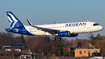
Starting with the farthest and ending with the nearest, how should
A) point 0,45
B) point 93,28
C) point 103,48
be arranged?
point 0,45 < point 103,48 < point 93,28

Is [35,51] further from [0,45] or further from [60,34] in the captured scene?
[60,34]

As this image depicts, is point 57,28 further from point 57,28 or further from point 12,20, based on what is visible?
point 12,20

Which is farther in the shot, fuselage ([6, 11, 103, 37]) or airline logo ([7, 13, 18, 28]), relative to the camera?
airline logo ([7, 13, 18, 28])

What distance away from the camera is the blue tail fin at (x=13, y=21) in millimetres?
58859

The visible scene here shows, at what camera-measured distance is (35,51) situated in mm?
→ 87875

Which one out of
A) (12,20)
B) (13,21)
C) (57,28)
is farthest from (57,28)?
(12,20)

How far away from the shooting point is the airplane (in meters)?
50.7

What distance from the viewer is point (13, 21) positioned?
60188 mm

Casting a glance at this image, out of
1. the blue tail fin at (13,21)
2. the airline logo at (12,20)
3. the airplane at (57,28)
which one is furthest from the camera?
the airline logo at (12,20)

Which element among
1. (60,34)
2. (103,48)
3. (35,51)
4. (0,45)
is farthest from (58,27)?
(0,45)

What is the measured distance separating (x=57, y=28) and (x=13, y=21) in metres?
13.9

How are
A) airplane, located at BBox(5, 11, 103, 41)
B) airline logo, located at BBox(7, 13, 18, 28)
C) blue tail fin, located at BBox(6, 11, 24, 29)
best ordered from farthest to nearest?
airline logo, located at BBox(7, 13, 18, 28)
blue tail fin, located at BBox(6, 11, 24, 29)
airplane, located at BBox(5, 11, 103, 41)

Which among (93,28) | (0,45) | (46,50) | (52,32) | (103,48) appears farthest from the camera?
(0,45)

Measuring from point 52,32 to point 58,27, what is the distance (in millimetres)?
2418
